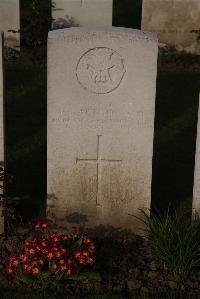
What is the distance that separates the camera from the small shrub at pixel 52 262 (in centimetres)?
533

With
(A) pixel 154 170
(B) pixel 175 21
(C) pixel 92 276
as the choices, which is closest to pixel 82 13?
(B) pixel 175 21

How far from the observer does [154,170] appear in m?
7.92

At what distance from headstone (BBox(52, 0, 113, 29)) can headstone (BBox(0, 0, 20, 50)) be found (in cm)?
81

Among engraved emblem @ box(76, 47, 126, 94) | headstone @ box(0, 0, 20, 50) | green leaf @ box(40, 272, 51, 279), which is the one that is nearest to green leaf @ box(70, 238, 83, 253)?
green leaf @ box(40, 272, 51, 279)

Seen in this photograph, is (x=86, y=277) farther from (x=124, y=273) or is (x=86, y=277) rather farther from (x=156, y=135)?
(x=156, y=135)

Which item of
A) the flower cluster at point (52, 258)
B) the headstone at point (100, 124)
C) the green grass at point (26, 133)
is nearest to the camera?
the flower cluster at point (52, 258)

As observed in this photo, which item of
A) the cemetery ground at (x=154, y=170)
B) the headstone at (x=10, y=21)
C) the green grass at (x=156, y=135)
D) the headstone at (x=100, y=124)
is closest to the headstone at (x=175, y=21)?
the cemetery ground at (x=154, y=170)

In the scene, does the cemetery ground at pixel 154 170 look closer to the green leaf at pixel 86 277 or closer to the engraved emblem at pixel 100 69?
the green leaf at pixel 86 277

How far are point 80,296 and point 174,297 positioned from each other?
76cm

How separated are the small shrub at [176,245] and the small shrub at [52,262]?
0.56 metres

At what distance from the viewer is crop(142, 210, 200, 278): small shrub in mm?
5523

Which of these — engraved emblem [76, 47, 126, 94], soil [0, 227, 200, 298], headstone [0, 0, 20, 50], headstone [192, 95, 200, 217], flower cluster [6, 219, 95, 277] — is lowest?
soil [0, 227, 200, 298]

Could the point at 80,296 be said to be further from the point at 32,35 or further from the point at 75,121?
the point at 32,35

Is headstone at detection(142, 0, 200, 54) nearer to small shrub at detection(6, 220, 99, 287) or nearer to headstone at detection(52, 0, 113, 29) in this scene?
headstone at detection(52, 0, 113, 29)
